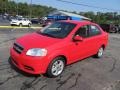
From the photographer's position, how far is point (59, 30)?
725cm

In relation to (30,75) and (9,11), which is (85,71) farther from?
(9,11)

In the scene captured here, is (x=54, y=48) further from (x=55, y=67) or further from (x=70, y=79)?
(x=70, y=79)

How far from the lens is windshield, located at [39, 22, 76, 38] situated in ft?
22.7

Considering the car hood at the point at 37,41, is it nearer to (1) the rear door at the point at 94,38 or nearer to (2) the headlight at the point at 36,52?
(2) the headlight at the point at 36,52

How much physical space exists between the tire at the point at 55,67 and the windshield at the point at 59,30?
829 mm

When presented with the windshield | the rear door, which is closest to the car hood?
the windshield

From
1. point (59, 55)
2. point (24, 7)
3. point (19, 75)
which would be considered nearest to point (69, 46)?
point (59, 55)

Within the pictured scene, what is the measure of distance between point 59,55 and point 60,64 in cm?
35

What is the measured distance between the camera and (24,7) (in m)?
127

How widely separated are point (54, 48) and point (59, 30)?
1.28 metres

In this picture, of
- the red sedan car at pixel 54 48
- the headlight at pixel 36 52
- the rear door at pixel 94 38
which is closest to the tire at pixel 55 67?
the red sedan car at pixel 54 48

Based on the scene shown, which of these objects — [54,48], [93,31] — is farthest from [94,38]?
[54,48]

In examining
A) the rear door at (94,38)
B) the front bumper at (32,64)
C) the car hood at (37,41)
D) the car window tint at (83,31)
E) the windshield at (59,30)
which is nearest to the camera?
the front bumper at (32,64)

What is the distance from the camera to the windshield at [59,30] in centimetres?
693
